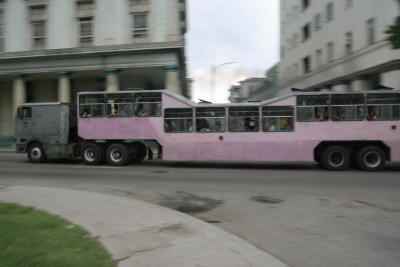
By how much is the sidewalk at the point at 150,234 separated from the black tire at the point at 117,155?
958cm

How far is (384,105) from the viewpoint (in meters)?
18.6

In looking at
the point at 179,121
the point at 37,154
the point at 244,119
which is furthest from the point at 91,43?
the point at 244,119

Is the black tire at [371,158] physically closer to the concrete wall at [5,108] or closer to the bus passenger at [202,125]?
the bus passenger at [202,125]

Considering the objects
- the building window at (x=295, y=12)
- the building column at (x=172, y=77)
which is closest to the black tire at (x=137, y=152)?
the building column at (x=172, y=77)

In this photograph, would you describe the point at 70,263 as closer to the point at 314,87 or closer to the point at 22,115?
the point at 22,115

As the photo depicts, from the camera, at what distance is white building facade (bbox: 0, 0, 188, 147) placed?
33031 mm

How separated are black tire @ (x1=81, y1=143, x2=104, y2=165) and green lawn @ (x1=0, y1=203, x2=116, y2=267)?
1252 centimetres

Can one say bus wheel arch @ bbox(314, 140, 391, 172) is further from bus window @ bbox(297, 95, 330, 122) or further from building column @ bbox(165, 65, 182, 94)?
building column @ bbox(165, 65, 182, 94)

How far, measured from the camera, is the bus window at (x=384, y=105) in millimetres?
18547

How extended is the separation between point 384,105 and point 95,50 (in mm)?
20996

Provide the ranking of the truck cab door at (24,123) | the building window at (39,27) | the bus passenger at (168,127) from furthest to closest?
the building window at (39,27) < the truck cab door at (24,123) < the bus passenger at (168,127)

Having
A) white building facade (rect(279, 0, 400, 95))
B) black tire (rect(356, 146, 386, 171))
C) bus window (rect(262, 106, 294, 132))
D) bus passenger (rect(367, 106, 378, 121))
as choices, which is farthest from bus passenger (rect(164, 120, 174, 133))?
white building facade (rect(279, 0, 400, 95))

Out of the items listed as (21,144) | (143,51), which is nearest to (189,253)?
(21,144)

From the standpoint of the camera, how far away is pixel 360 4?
34281 millimetres
